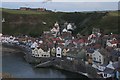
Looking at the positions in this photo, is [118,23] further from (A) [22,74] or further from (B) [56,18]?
(A) [22,74]

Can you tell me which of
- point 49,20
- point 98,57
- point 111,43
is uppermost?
point 49,20

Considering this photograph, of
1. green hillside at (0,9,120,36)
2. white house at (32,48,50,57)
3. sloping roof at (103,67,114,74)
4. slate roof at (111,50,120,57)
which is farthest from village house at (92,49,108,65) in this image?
green hillside at (0,9,120,36)

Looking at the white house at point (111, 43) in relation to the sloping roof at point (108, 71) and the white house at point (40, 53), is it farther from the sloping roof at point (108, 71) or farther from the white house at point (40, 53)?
the sloping roof at point (108, 71)

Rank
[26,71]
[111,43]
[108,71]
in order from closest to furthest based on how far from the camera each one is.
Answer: [108,71]
[26,71]
[111,43]

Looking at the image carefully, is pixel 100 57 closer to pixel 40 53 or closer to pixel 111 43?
pixel 111 43

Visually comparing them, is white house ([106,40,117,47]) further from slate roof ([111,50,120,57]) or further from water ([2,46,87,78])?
water ([2,46,87,78])

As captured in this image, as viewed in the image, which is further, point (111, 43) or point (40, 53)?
point (111, 43)

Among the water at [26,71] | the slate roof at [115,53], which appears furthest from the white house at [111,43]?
the water at [26,71]

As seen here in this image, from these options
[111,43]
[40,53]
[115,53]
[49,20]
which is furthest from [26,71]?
[49,20]
